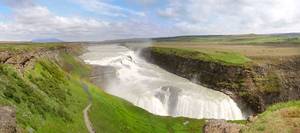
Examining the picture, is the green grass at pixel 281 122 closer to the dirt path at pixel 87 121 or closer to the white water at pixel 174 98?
the dirt path at pixel 87 121

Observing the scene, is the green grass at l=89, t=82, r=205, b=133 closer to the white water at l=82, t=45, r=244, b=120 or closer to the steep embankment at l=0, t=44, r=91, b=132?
the steep embankment at l=0, t=44, r=91, b=132

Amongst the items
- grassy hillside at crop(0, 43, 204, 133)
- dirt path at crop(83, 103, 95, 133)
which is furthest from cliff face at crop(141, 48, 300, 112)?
dirt path at crop(83, 103, 95, 133)

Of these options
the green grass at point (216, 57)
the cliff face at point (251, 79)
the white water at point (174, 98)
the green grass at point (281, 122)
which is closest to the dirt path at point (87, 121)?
the green grass at point (281, 122)

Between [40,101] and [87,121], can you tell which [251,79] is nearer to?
[87,121]

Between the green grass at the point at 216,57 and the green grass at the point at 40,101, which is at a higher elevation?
the green grass at the point at 40,101

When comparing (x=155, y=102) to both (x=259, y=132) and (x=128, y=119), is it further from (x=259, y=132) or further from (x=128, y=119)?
(x=259, y=132)

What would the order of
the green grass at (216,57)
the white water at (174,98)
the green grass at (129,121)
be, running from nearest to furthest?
the green grass at (129,121) < the white water at (174,98) < the green grass at (216,57)

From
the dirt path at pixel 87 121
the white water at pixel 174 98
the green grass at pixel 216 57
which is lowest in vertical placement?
the white water at pixel 174 98
